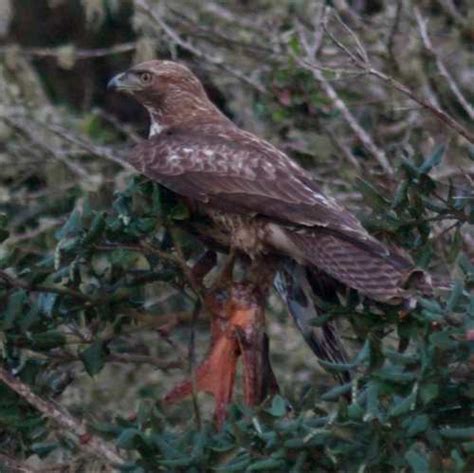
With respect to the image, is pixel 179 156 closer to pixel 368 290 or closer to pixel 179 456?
pixel 368 290

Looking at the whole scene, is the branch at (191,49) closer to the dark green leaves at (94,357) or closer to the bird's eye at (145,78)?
the bird's eye at (145,78)

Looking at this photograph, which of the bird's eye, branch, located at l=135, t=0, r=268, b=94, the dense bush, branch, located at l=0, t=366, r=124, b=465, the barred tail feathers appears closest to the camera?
the dense bush

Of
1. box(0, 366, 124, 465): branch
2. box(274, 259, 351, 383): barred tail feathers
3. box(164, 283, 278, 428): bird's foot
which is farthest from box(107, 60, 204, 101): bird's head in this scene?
box(0, 366, 124, 465): branch

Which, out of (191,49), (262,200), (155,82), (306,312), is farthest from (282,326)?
(306,312)

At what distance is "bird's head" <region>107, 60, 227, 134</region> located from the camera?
663 centimetres

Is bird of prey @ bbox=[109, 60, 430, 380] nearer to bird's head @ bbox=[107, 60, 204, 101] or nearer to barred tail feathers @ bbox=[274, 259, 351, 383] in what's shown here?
barred tail feathers @ bbox=[274, 259, 351, 383]

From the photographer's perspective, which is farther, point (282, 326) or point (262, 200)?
point (282, 326)

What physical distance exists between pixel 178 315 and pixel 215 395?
26cm

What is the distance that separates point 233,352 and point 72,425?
0.59 metres

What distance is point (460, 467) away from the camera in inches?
149

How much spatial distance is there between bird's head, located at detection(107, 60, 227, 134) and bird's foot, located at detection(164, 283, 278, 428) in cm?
175

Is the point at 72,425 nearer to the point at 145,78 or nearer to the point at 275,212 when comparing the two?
the point at 275,212

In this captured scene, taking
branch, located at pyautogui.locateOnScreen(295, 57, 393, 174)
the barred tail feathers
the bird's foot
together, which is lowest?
branch, located at pyautogui.locateOnScreen(295, 57, 393, 174)

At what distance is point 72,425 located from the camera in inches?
175
